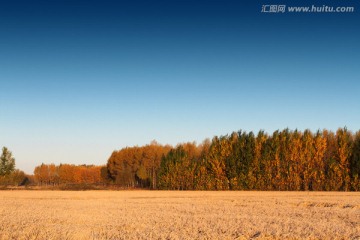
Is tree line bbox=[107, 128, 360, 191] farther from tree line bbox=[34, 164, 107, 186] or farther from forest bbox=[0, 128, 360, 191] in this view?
tree line bbox=[34, 164, 107, 186]

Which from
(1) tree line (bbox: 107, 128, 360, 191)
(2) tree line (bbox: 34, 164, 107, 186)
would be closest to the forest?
(1) tree line (bbox: 107, 128, 360, 191)

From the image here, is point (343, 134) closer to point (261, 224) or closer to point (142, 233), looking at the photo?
point (261, 224)

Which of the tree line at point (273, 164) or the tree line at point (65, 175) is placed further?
the tree line at point (65, 175)

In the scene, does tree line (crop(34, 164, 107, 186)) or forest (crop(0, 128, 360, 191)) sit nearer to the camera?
forest (crop(0, 128, 360, 191))

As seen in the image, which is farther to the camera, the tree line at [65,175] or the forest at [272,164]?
the tree line at [65,175]

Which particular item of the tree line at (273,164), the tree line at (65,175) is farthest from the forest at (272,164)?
Result: the tree line at (65,175)

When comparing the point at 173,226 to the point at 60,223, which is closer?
the point at 173,226

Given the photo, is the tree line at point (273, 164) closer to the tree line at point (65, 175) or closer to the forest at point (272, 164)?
the forest at point (272, 164)

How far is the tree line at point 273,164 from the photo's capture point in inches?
2741

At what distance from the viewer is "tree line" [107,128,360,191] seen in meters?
69.6

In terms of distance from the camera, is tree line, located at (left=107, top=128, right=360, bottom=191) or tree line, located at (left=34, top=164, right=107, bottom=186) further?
tree line, located at (left=34, top=164, right=107, bottom=186)

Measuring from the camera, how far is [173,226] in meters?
20.7

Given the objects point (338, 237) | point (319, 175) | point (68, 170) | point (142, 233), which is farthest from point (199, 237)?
point (68, 170)

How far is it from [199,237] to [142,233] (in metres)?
2.73
